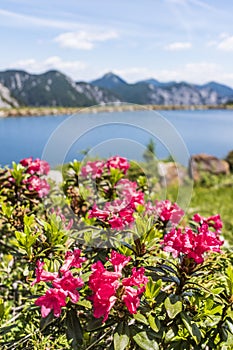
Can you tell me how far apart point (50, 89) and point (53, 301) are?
64.2 m

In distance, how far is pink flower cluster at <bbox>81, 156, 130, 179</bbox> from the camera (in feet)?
7.70

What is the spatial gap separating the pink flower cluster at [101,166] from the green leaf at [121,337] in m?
1.10

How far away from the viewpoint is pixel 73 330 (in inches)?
55.5

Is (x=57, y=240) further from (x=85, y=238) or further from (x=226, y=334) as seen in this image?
(x=226, y=334)

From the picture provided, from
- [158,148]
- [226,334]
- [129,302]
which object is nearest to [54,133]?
[158,148]

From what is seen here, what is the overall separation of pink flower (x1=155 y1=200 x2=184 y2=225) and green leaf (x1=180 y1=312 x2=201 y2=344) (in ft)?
2.08

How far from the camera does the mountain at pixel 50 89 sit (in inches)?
2158

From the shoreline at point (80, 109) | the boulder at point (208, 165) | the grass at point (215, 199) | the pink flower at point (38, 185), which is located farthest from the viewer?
the boulder at point (208, 165)

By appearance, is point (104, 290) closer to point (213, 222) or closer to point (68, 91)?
point (213, 222)

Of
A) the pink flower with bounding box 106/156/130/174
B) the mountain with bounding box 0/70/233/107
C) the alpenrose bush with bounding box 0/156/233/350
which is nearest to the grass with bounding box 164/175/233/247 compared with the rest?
the pink flower with bounding box 106/156/130/174

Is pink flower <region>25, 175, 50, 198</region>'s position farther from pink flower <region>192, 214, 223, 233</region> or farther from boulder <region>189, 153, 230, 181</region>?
boulder <region>189, 153, 230, 181</region>

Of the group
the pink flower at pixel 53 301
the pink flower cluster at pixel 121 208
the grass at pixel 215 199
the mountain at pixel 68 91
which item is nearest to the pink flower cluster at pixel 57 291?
the pink flower at pixel 53 301

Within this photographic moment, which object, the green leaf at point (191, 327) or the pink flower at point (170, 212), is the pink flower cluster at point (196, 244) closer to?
the green leaf at point (191, 327)

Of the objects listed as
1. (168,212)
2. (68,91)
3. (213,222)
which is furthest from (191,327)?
(68,91)
